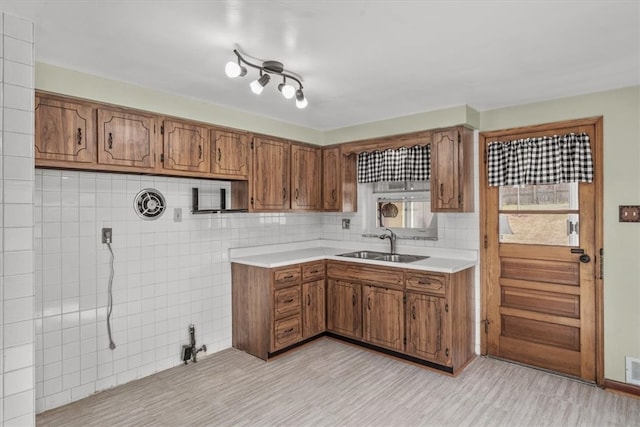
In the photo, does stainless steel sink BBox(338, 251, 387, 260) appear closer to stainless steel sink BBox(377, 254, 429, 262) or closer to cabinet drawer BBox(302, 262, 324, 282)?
stainless steel sink BBox(377, 254, 429, 262)

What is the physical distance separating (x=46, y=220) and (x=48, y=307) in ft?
2.13

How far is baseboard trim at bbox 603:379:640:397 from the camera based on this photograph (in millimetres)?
2826

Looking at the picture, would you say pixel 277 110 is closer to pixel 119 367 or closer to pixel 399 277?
pixel 399 277

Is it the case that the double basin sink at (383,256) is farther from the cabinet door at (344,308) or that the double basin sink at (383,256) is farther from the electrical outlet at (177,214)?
the electrical outlet at (177,214)

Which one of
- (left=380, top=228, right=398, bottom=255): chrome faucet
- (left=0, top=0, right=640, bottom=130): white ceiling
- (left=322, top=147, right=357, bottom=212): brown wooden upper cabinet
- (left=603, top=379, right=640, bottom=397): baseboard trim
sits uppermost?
(left=0, top=0, right=640, bottom=130): white ceiling

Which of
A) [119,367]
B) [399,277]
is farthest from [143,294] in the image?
[399,277]

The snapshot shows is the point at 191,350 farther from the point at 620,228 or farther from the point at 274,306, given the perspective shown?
the point at 620,228

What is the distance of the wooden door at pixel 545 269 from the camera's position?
10.1ft

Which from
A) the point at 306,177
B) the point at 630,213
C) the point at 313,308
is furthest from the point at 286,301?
the point at 630,213

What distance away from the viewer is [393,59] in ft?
7.76

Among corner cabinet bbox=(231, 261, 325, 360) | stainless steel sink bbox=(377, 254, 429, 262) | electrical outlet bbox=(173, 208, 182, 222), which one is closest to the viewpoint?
electrical outlet bbox=(173, 208, 182, 222)

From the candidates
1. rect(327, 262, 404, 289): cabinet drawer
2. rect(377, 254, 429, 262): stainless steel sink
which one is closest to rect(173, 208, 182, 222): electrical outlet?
rect(327, 262, 404, 289): cabinet drawer

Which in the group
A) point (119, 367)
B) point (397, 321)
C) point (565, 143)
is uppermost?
point (565, 143)

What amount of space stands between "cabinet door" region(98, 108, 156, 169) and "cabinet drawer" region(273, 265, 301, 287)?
5.01 feet
